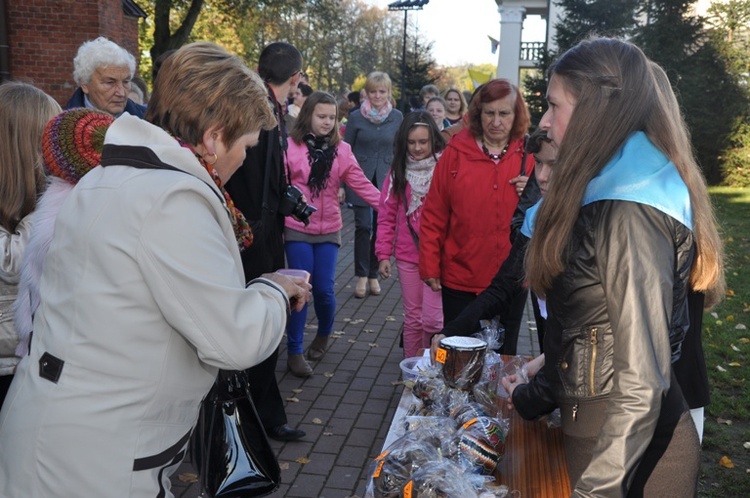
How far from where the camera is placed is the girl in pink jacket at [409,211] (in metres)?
5.17

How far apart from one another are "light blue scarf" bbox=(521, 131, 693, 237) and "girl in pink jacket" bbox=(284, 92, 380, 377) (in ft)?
13.0

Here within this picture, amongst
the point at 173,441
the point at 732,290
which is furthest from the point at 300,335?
the point at 732,290

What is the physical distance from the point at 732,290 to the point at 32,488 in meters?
9.08

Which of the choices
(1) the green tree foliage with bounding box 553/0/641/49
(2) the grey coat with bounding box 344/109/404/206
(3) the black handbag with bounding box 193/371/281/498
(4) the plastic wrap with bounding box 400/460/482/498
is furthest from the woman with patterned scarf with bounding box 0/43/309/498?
(1) the green tree foliage with bounding box 553/0/641/49

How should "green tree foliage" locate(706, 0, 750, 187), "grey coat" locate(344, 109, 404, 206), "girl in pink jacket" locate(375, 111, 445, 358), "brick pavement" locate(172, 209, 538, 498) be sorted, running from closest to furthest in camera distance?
1. "brick pavement" locate(172, 209, 538, 498)
2. "girl in pink jacket" locate(375, 111, 445, 358)
3. "grey coat" locate(344, 109, 404, 206)
4. "green tree foliage" locate(706, 0, 750, 187)

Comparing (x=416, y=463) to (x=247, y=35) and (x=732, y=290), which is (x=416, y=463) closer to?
(x=732, y=290)

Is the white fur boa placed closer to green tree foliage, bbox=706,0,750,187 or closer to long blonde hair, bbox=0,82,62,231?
long blonde hair, bbox=0,82,62,231

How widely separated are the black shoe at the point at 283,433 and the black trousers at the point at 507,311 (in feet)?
3.78

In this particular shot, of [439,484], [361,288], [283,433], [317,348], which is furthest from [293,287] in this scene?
[361,288]

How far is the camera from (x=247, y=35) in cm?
3391

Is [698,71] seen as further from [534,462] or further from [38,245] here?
[38,245]

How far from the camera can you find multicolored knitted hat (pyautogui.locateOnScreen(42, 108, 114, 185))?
8.05ft

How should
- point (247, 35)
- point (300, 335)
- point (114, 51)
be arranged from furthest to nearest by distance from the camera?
point (247, 35) < point (300, 335) < point (114, 51)

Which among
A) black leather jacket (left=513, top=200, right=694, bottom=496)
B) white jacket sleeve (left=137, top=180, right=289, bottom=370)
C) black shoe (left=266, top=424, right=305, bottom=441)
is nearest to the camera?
black leather jacket (left=513, top=200, right=694, bottom=496)
